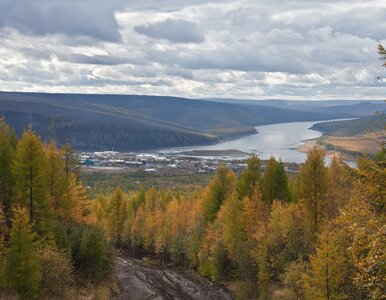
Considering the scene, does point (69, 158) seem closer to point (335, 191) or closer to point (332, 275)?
point (335, 191)

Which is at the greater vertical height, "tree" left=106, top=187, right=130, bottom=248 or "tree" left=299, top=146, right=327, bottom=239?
"tree" left=299, top=146, right=327, bottom=239

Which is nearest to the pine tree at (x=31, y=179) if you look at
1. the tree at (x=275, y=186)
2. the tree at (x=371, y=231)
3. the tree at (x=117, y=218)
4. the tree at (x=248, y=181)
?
the tree at (x=248, y=181)

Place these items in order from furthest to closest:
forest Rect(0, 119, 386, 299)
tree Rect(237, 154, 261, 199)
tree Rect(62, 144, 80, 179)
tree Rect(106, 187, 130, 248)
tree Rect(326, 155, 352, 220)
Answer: tree Rect(106, 187, 130, 248) < tree Rect(62, 144, 80, 179) < tree Rect(237, 154, 261, 199) < tree Rect(326, 155, 352, 220) < forest Rect(0, 119, 386, 299)

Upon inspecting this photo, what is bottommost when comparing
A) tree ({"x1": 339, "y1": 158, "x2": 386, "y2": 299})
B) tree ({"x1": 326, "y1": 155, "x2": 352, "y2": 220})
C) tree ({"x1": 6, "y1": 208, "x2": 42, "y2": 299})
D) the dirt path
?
the dirt path

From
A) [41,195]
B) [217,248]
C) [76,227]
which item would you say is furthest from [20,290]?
[217,248]

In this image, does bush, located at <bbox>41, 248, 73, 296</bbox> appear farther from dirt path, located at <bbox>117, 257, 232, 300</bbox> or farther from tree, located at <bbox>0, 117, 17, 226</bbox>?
dirt path, located at <bbox>117, 257, 232, 300</bbox>

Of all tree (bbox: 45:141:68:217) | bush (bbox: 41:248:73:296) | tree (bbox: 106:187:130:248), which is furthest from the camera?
tree (bbox: 106:187:130:248)

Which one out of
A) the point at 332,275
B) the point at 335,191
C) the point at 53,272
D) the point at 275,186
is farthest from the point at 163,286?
the point at 332,275

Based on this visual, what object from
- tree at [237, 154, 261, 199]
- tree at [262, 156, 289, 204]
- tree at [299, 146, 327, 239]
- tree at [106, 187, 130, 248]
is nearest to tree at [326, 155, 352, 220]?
tree at [299, 146, 327, 239]

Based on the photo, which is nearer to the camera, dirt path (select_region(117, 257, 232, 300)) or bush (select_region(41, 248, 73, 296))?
bush (select_region(41, 248, 73, 296))
